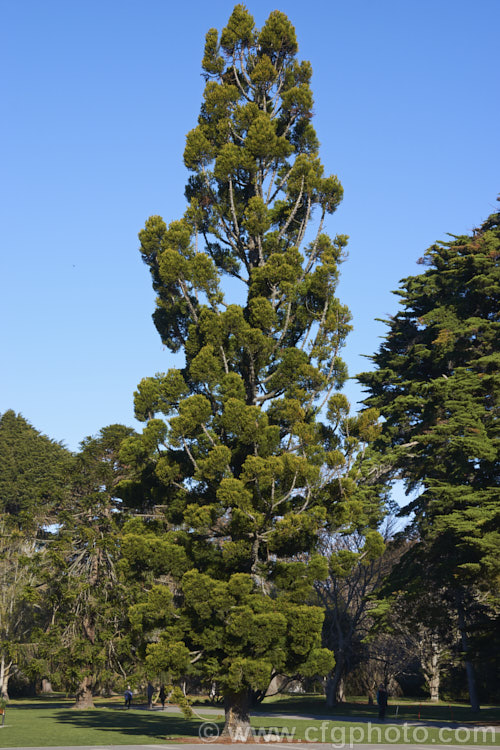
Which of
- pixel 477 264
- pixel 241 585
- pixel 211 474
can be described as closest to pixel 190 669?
pixel 241 585

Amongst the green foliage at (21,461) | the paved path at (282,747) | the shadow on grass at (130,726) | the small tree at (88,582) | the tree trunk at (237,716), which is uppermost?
the green foliage at (21,461)

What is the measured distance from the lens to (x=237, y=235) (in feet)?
66.3

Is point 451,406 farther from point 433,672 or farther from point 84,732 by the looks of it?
point 433,672

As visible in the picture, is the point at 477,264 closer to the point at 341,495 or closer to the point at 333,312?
the point at 333,312

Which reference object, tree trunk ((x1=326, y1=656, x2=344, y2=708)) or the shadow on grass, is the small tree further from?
tree trunk ((x1=326, y1=656, x2=344, y2=708))

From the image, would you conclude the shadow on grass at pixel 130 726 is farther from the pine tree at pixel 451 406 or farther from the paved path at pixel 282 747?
the pine tree at pixel 451 406

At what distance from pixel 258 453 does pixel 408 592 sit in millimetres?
10927

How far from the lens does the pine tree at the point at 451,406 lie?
72.8 feet

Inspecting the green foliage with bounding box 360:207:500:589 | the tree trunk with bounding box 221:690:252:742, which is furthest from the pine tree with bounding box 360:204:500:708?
the tree trunk with bounding box 221:690:252:742

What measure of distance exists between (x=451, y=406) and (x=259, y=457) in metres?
10.8

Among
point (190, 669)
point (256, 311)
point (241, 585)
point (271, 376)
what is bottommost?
point (190, 669)

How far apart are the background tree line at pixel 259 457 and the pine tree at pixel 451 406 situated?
0.32 ft

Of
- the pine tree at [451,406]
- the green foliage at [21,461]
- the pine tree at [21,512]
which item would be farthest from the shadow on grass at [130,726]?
the green foliage at [21,461]

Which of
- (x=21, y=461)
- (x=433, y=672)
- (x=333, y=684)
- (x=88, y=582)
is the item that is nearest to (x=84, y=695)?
(x=88, y=582)
